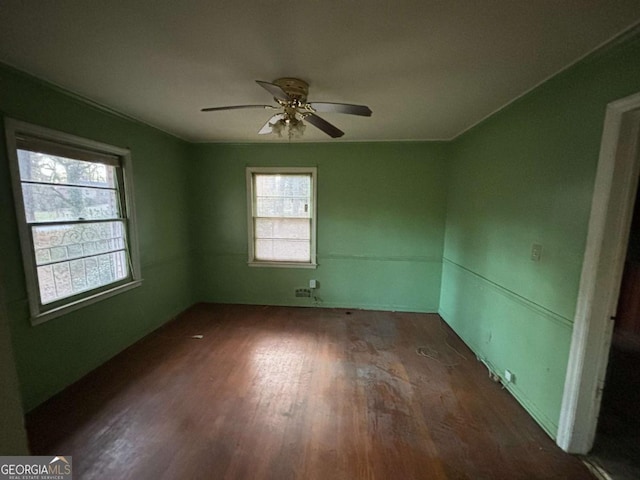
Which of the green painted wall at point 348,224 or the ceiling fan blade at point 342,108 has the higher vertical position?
the ceiling fan blade at point 342,108

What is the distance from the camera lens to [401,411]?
2059 mm

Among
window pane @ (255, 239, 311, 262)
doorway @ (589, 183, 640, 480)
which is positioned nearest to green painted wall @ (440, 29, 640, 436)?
doorway @ (589, 183, 640, 480)

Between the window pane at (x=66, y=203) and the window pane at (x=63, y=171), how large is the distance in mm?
58

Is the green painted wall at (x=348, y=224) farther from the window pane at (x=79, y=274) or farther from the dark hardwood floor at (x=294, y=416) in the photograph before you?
the window pane at (x=79, y=274)

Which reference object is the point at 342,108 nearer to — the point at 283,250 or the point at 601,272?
the point at 601,272

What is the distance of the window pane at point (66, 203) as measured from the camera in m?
2.02

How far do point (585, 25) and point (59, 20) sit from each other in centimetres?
266

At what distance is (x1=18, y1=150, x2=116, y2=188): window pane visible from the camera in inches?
78.5

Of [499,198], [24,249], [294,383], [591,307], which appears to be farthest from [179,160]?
[591,307]

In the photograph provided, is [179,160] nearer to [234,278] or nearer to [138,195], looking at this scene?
[138,195]

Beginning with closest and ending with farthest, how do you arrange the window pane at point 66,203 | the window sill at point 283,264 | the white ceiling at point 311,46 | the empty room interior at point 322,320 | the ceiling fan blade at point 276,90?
1. the white ceiling at point 311,46
2. the empty room interior at point 322,320
3. the ceiling fan blade at point 276,90
4. the window pane at point 66,203
5. the window sill at point 283,264

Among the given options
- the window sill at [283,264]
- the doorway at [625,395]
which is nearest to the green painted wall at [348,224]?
the window sill at [283,264]

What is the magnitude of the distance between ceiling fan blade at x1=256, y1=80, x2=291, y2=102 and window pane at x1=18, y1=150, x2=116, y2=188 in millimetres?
1898

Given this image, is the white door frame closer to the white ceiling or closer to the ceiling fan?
the white ceiling
